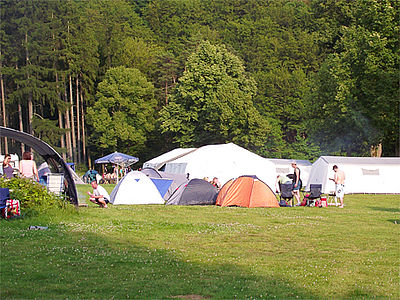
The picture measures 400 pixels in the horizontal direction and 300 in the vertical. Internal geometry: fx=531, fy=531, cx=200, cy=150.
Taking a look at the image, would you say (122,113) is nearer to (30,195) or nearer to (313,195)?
(313,195)

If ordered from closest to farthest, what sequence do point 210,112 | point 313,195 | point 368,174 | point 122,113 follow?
point 313,195 → point 368,174 → point 210,112 → point 122,113

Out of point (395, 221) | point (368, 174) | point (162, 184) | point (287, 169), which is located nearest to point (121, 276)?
point (395, 221)

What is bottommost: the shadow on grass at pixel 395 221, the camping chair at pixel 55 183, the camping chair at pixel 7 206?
the shadow on grass at pixel 395 221

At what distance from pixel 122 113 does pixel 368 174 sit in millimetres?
32276

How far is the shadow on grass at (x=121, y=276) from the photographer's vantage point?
633cm

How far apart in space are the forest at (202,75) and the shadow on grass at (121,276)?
27.5m

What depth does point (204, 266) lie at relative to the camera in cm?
800

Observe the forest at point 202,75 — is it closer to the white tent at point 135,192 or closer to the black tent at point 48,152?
the white tent at point 135,192

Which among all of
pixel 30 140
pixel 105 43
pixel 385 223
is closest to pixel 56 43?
pixel 105 43

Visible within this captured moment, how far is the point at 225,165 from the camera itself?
96.9ft

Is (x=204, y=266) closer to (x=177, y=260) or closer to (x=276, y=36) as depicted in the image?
(x=177, y=260)

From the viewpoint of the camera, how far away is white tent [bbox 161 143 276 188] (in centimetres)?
2947

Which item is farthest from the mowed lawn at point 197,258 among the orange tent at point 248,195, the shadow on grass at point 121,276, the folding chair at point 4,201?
the orange tent at point 248,195

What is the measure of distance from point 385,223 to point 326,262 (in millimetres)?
6297
